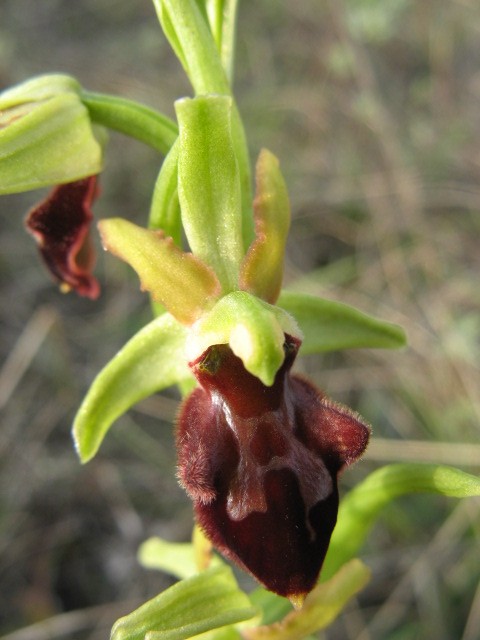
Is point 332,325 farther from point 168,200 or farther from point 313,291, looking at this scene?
point 313,291

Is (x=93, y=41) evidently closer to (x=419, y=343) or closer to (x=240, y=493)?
(x=419, y=343)

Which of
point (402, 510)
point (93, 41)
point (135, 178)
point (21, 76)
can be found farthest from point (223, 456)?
point (93, 41)

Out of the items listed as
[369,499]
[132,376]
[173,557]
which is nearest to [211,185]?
[132,376]

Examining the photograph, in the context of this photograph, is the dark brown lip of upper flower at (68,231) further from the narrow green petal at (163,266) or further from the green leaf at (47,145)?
the narrow green petal at (163,266)

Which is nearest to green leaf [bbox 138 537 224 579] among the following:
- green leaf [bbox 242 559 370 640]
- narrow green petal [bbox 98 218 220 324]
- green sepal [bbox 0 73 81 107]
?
green leaf [bbox 242 559 370 640]

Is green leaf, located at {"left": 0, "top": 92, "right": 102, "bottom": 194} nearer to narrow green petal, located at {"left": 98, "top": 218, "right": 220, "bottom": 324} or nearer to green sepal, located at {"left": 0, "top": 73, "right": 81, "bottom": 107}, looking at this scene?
green sepal, located at {"left": 0, "top": 73, "right": 81, "bottom": 107}
